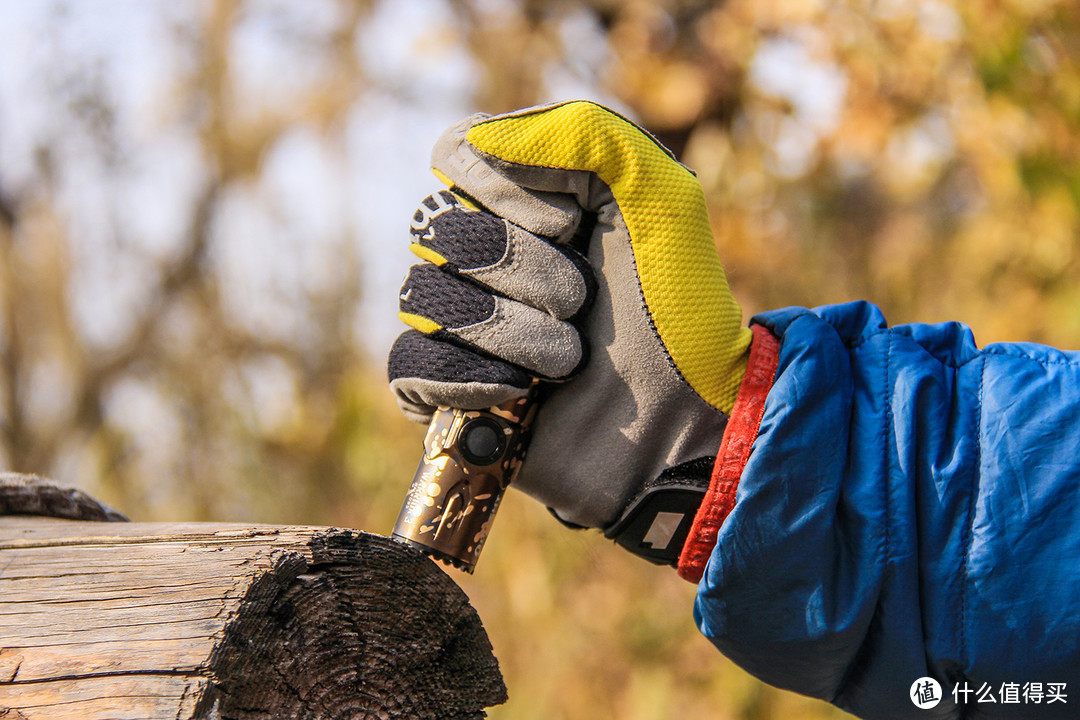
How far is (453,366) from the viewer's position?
914 mm

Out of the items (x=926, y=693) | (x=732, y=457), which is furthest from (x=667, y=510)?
(x=926, y=693)

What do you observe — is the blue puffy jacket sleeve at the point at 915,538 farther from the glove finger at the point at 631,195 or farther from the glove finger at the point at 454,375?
the glove finger at the point at 454,375

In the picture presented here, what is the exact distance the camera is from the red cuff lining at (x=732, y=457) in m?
0.89

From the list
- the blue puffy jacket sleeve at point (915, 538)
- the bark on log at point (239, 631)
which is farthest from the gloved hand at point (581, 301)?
the bark on log at point (239, 631)

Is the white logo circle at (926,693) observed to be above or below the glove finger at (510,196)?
below

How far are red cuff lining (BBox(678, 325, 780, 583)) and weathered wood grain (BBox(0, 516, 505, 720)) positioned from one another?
251 millimetres

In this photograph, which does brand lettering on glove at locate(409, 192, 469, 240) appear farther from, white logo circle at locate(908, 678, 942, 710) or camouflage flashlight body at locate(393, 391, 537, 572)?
white logo circle at locate(908, 678, 942, 710)

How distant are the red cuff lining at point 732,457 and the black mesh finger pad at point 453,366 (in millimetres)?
230

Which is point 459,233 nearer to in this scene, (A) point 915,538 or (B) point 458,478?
(B) point 458,478

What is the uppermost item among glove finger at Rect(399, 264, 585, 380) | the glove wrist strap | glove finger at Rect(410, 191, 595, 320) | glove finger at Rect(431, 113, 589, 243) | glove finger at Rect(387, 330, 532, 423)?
glove finger at Rect(431, 113, 589, 243)

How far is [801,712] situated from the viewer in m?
3.00

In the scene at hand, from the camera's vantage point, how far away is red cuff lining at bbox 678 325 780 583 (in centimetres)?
89

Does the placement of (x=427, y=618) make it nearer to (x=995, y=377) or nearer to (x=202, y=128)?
(x=995, y=377)

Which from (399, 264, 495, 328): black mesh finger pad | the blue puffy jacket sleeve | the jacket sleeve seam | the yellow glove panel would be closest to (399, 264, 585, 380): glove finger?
(399, 264, 495, 328): black mesh finger pad
